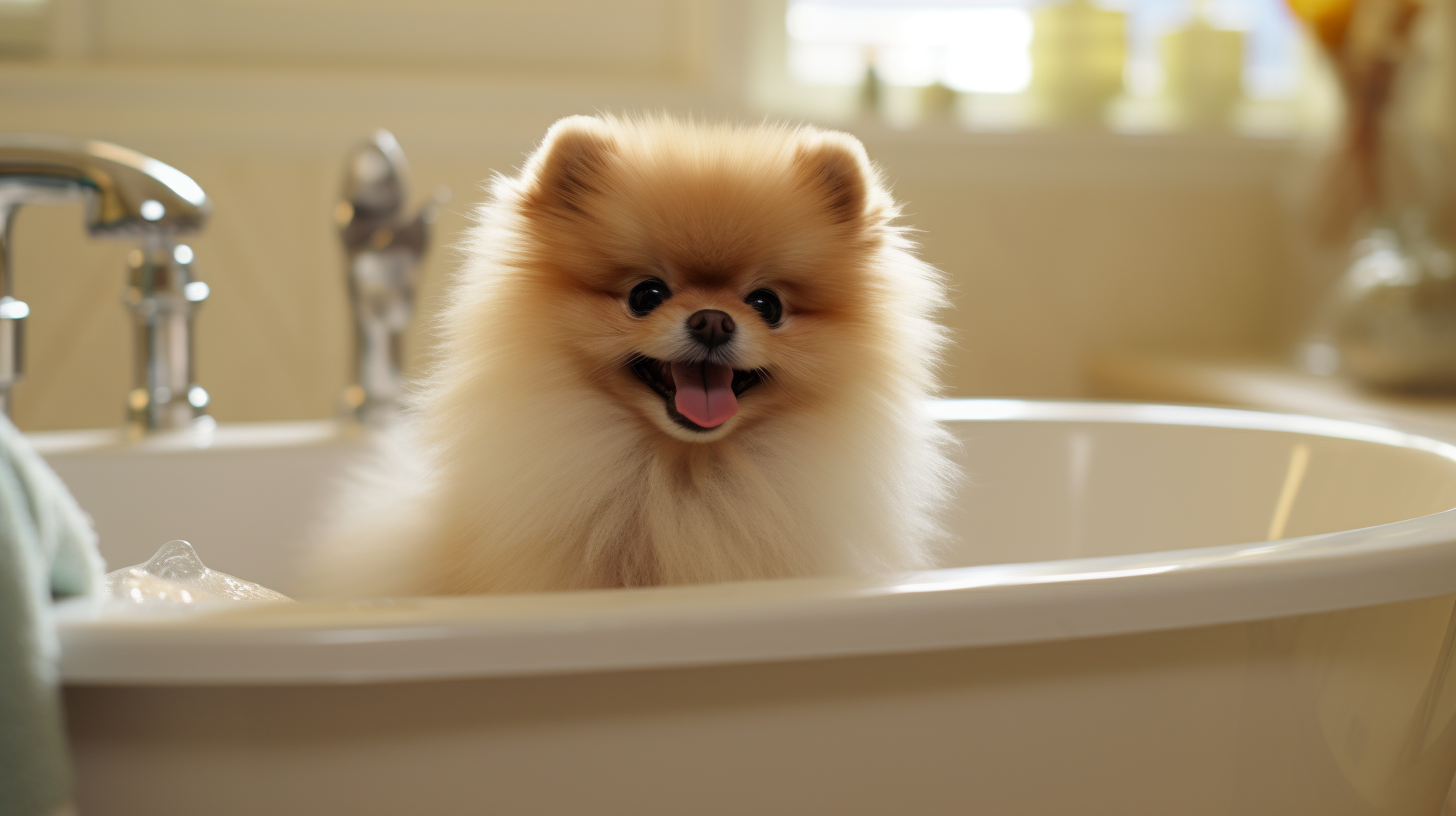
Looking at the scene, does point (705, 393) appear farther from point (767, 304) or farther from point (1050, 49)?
point (1050, 49)

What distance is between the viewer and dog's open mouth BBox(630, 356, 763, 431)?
89 cm

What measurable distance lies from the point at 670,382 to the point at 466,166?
4.16 ft

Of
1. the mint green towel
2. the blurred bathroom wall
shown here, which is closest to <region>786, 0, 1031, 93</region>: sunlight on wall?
the blurred bathroom wall

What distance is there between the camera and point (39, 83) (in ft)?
6.07

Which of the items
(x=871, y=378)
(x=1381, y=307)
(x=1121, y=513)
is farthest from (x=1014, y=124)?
(x=871, y=378)

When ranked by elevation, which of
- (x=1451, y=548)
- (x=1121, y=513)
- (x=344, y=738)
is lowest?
(x=1121, y=513)

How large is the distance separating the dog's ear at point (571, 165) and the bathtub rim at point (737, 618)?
0.38m

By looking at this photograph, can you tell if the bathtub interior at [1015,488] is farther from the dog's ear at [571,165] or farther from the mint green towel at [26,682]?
the mint green towel at [26,682]

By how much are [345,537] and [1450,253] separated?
183cm

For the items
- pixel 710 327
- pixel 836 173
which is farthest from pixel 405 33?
pixel 710 327

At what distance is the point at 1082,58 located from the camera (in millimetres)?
2391

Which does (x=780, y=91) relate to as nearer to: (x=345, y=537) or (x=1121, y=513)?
(x=1121, y=513)

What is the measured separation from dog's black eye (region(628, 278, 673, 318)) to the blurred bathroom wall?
1225 mm

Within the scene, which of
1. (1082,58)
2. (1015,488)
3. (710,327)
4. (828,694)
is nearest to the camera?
(828,694)
